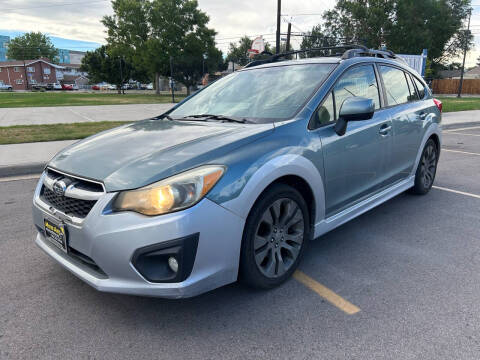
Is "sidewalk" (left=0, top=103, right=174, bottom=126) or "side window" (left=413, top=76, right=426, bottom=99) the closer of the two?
"side window" (left=413, top=76, right=426, bottom=99)

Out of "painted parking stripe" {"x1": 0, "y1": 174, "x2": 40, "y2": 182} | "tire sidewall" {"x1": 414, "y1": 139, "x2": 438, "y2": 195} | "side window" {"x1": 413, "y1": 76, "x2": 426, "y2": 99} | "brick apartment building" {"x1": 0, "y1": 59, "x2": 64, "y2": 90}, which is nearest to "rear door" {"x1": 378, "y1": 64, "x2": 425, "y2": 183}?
"side window" {"x1": 413, "y1": 76, "x2": 426, "y2": 99}

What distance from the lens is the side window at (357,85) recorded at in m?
3.17

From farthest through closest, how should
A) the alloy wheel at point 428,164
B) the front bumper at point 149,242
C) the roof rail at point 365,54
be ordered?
the alloy wheel at point 428,164 → the roof rail at point 365,54 → the front bumper at point 149,242

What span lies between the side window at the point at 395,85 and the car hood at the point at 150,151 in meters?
1.82

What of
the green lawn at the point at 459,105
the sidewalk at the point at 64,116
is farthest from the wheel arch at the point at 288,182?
the green lawn at the point at 459,105

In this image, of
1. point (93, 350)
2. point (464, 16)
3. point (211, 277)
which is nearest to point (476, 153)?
point (211, 277)

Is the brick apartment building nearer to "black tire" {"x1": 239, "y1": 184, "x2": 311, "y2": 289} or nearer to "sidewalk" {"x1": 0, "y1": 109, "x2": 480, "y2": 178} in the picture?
"sidewalk" {"x1": 0, "y1": 109, "x2": 480, "y2": 178}

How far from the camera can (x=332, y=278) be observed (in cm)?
288

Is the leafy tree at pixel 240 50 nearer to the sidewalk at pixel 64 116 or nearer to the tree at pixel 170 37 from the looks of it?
the tree at pixel 170 37

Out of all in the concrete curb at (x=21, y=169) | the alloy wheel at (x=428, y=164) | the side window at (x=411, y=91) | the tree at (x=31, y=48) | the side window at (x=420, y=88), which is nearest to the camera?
the side window at (x=411, y=91)

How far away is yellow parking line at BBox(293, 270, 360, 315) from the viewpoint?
8.13 ft

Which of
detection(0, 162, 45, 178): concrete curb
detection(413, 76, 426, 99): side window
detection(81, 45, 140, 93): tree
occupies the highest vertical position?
detection(81, 45, 140, 93): tree

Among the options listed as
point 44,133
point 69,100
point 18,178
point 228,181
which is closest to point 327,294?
point 228,181

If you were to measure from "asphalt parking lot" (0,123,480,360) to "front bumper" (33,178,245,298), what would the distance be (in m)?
0.31
